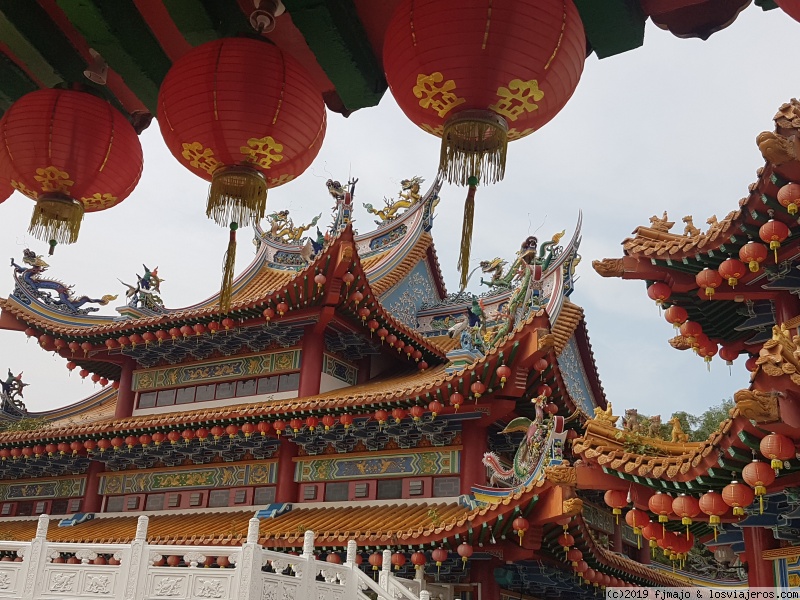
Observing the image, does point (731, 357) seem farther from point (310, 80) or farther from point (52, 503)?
point (52, 503)

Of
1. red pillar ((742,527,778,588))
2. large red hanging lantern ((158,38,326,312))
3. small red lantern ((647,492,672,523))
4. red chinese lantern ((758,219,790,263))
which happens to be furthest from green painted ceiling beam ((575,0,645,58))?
red pillar ((742,527,778,588))

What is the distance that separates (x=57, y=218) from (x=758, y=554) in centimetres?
557

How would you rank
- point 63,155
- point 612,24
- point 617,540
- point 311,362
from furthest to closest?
point 617,540 → point 311,362 → point 63,155 → point 612,24

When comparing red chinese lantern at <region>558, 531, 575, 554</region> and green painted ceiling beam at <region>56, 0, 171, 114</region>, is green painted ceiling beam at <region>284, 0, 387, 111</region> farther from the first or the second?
red chinese lantern at <region>558, 531, 575, 554</region>

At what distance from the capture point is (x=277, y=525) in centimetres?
1105

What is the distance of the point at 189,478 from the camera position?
13.2 m

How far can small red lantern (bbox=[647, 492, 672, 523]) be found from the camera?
236 inches

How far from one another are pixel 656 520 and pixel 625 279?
2.08 metres

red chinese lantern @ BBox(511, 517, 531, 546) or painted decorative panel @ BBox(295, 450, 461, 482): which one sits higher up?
painted decorative panel @ BBox(295, 450, 461, 482)

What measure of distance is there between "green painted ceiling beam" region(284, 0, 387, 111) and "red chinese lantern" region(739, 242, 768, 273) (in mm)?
3713

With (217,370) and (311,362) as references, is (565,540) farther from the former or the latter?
(217,370)

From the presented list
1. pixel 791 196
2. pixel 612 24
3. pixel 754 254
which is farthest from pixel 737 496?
pixel 612 24

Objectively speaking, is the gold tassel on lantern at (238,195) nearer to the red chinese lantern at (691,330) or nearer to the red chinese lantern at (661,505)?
the red chinese lantern at (661,505)

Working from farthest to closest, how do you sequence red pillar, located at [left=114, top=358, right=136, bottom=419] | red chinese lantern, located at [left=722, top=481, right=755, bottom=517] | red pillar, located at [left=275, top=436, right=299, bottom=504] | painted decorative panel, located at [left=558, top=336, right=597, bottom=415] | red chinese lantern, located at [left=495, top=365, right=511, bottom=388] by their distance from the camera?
painted decorative panel, located at [left=558, top=336, right=597, bottom=415]
red pillar, located at [left=114, top=358, right=136, bottom=419]
red pillar, located at [left=275, top=436, right=299, bottom=504]
red chinese lantern, located at [left=495, top=365, right=511, bottom=388]
red chinese lantern, located at [left=722, top=481, right=755, bottom=517]
